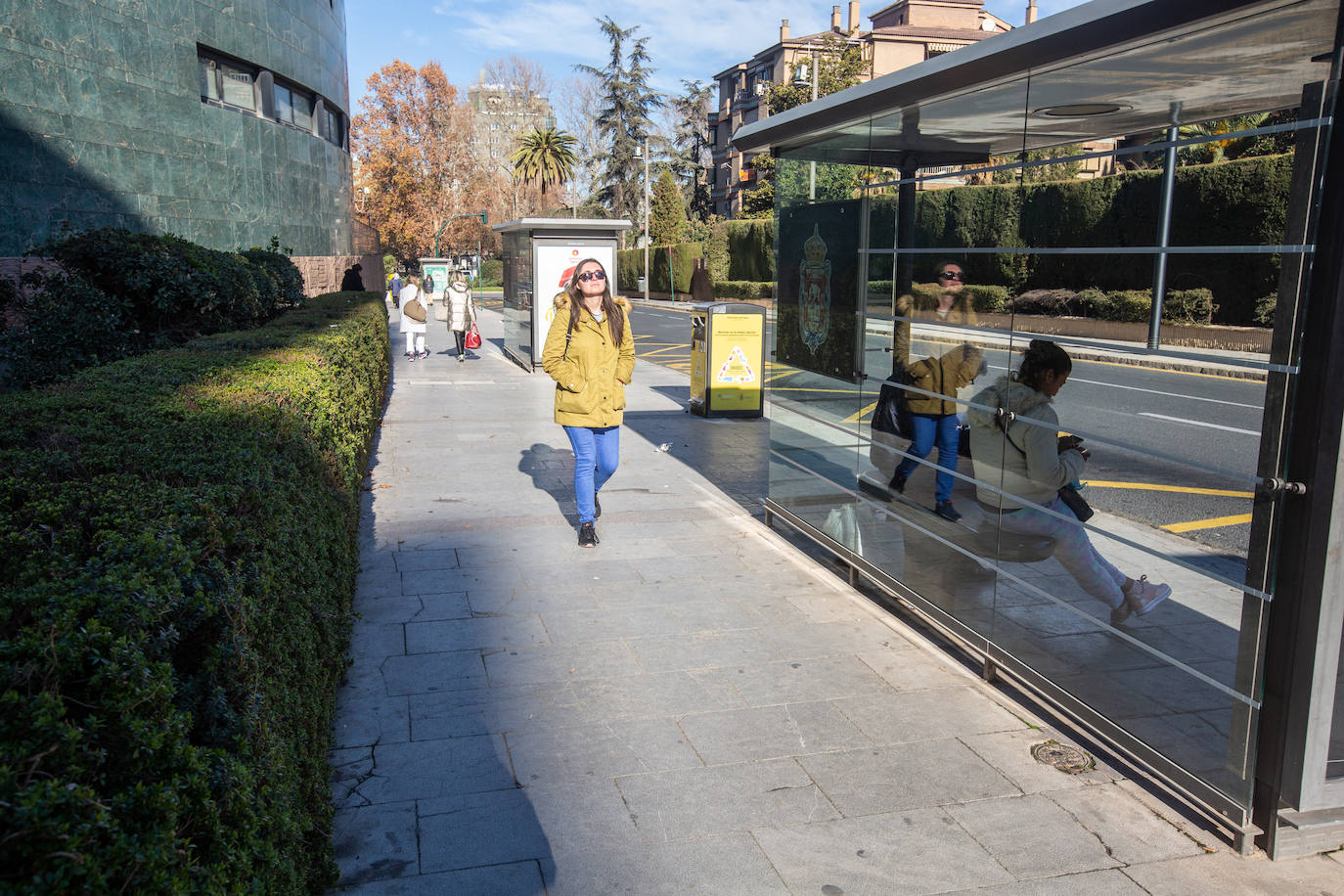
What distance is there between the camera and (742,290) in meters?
42.6

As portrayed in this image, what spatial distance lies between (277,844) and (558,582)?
3.69m

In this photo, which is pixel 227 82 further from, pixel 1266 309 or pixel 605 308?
pixel 1266 309

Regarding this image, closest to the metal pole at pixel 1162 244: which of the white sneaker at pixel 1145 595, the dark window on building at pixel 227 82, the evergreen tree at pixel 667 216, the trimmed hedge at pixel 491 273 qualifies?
the white sneaker at pixel 1145 595

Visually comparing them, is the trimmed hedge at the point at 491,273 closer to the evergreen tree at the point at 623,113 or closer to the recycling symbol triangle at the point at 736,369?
the evergreen tree at the point at 623,113

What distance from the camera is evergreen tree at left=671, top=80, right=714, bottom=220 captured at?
2965 inches

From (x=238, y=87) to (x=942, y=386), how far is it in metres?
16.3

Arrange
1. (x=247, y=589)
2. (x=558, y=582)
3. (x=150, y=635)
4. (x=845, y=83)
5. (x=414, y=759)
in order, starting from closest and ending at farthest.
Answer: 1. (x=150, y=635)
2. (x=247, y=589)
3. (x=414, y=759)
4. (x=558, y=582)
5. (x=845, y=83)

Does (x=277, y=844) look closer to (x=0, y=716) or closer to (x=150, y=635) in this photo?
(x=150, y=635)

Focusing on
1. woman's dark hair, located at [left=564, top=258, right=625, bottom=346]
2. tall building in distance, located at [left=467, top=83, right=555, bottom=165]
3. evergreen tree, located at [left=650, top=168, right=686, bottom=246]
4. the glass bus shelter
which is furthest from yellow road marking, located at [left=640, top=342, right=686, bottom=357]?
tall building in distance, located at [left=467, top=83, right=555, bottom=165]

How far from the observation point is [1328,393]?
9.45 ft

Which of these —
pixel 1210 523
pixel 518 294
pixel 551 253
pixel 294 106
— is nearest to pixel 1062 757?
pixel 1210 523

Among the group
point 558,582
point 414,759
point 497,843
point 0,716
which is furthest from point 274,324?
point 0,716

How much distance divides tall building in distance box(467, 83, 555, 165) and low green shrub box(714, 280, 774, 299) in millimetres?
34035

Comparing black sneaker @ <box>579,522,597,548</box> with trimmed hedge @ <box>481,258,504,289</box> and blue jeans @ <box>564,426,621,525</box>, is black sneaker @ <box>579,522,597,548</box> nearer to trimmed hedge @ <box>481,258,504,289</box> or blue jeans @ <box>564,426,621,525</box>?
blue jeans @ <box>564,426,621,525</box>
